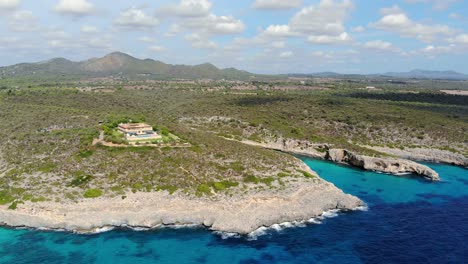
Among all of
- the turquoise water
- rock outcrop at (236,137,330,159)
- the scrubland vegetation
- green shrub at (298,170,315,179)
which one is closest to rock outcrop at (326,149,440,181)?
the turquoise water

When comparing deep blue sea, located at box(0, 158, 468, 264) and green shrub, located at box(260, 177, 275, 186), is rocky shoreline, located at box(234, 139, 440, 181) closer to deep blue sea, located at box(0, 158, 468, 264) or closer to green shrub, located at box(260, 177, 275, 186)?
deep blue sea, located at box(0, 158, 468, 264)

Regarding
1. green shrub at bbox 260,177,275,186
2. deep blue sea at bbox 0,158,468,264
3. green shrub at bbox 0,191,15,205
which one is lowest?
deep blue sea at bbox 0,158,468,264

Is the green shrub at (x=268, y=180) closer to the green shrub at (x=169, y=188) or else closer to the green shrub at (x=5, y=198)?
the green shrub at (x=169, y=188)

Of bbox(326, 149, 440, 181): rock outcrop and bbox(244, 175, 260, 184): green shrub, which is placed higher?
bbox(244, 175, 260, 184): green shrub

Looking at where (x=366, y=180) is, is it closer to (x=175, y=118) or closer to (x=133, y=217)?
(x=133, y=217)

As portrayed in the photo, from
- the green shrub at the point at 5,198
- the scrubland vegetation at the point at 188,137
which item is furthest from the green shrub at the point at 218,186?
the green shrub at the point at 5,198

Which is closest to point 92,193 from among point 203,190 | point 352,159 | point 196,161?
point 203,190

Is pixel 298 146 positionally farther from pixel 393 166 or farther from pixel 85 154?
pixel 85 154
